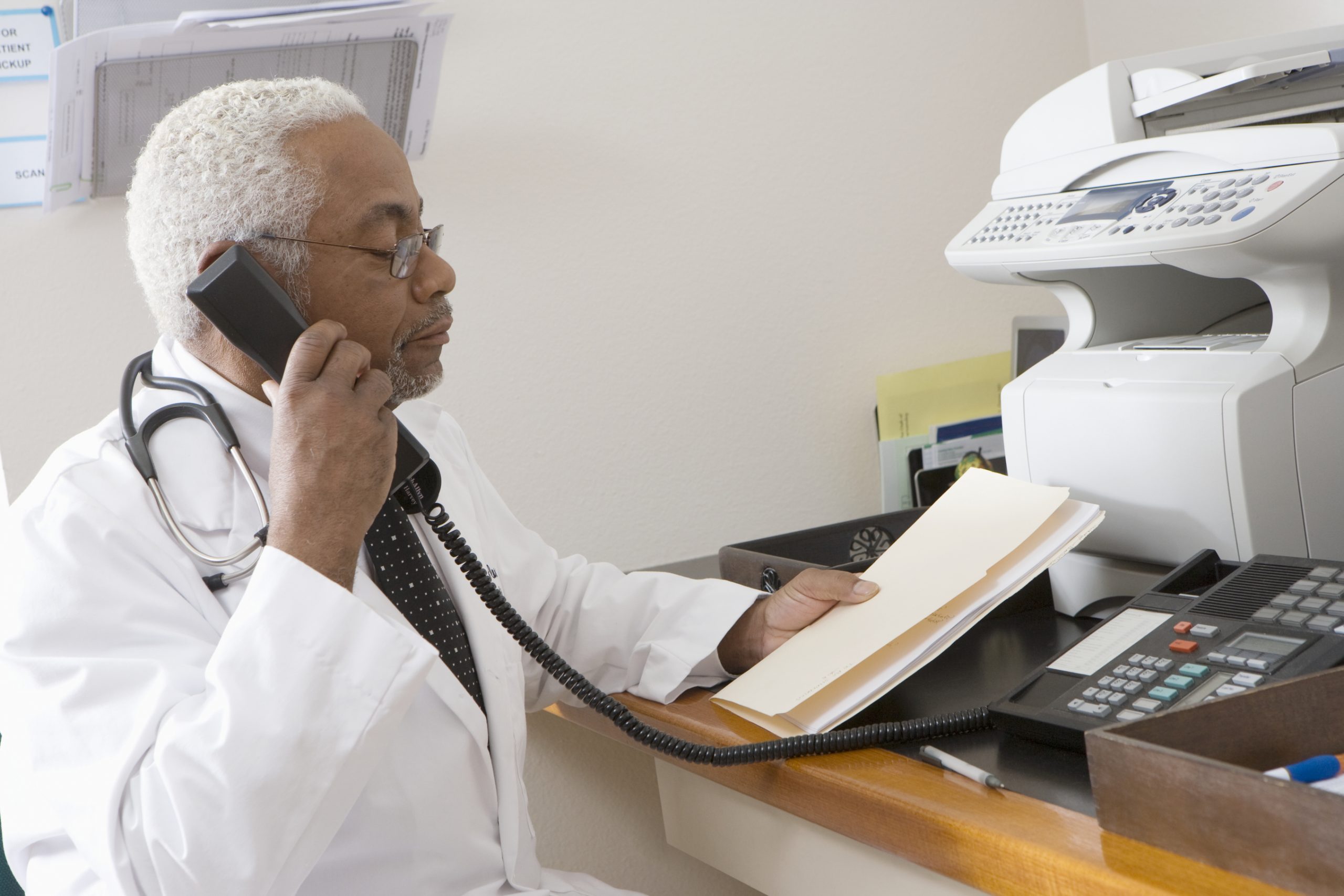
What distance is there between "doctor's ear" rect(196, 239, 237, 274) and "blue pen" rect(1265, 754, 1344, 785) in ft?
3.03

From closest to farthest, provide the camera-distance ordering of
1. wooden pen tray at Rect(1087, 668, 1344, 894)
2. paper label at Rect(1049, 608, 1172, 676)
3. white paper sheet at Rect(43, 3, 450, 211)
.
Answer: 1. wooden pen tray at Rect(1087, 668, 1344, 894)
2. paper label at Rect(1049, 608, 1172, 676)
3. white paper sheet at Rect(43, 3, 450, 211)

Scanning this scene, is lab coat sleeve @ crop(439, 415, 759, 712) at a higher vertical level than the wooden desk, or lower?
lower

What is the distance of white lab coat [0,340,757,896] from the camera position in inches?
31.2

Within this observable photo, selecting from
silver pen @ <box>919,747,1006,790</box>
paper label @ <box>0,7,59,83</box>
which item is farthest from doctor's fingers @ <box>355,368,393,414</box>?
paper label @ <box>0,7,59,83</box>

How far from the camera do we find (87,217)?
4.42 feet

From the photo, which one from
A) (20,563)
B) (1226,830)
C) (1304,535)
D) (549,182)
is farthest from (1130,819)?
(549,182)

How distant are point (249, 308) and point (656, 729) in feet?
1.79

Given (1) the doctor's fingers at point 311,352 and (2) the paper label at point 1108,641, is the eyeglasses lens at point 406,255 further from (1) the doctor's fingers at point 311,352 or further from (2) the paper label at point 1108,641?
(2) the paper label at point 1108,641

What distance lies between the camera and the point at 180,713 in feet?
2.67

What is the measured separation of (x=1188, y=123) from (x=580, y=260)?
82 centimetres

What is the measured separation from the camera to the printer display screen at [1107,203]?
3.69 ft

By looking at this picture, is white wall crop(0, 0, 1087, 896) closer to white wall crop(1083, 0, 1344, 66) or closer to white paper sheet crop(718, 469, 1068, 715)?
white wall crop(1083, 0, 1344, 66)

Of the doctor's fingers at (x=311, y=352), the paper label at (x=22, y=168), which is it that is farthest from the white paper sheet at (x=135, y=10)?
the doctor's fingers at (x=311, y=352)

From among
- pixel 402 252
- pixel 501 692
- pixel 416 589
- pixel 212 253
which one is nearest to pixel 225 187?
pixel 212 253
